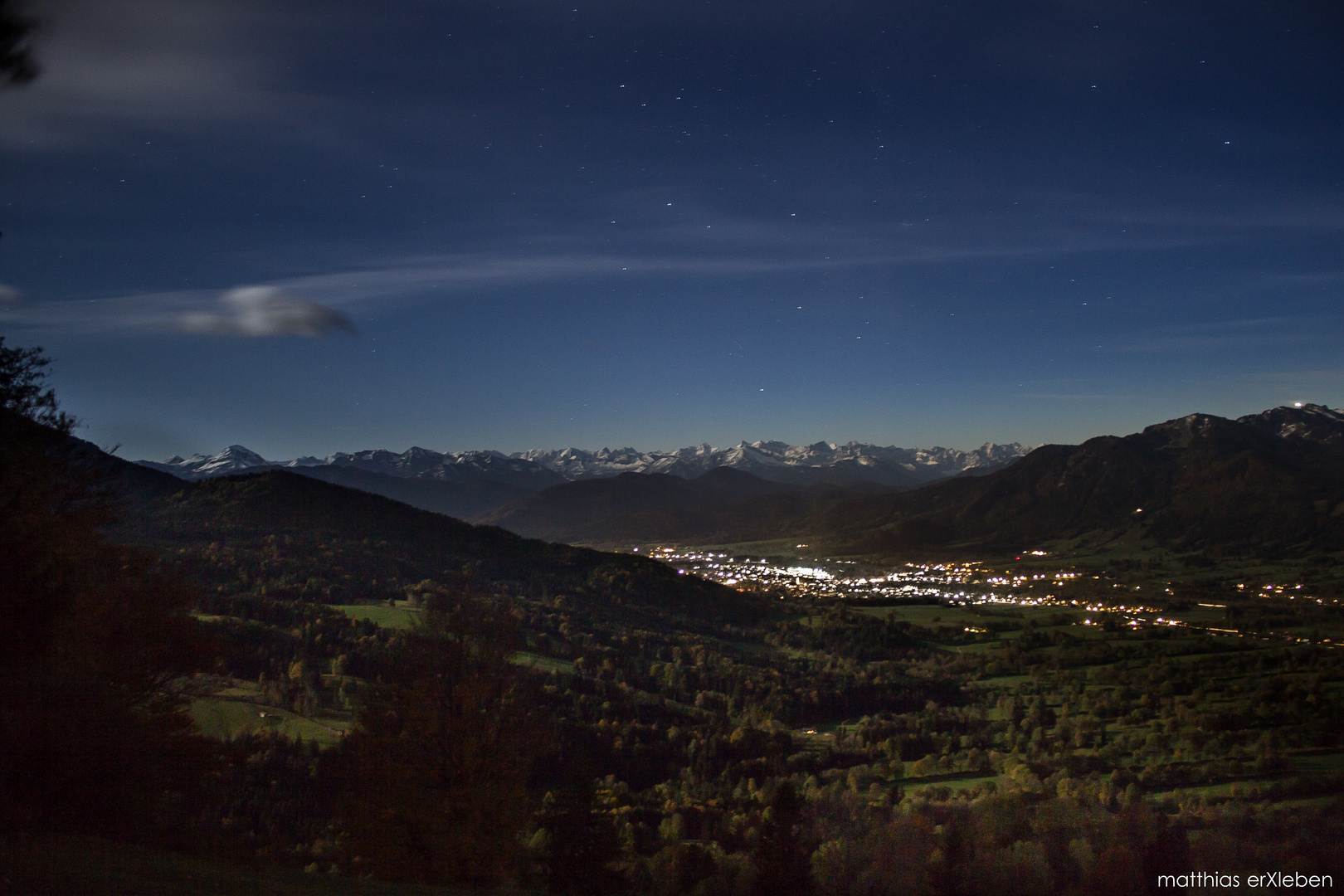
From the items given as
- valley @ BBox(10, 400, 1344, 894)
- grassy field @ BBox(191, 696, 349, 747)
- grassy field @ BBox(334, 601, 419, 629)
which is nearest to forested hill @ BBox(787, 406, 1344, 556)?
valley @ BBox(10, 400, 1344, 894)

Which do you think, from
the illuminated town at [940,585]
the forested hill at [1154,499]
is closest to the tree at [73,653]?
the illuminated town at [940,585]

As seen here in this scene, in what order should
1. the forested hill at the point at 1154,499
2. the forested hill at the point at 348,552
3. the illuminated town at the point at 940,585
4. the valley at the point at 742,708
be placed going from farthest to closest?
the forested hill at the point at 1154,499 < the illuminated town at the point at 940,585 < the forested hill at the point at 348,552 < the valley at the point at 742,708

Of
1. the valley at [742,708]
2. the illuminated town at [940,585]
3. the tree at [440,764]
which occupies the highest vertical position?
the tree at [440,764]

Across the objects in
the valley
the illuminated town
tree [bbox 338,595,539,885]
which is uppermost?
tree [bbox 338,595,539,885]

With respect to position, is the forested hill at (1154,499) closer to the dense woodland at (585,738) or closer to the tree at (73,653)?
the dense woodland at (585,738)

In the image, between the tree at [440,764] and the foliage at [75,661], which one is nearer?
the foliage at [75,661]

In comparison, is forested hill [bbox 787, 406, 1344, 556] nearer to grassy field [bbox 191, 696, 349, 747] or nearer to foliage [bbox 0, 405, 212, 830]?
grassy field [bbox 191, 696, 349, 747]

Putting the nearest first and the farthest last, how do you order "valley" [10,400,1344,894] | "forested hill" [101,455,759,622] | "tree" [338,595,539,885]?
"tree" [338,595,539,885] < "valley" [10,400,1344,894] < "forested hill" [101,455,759,622]
